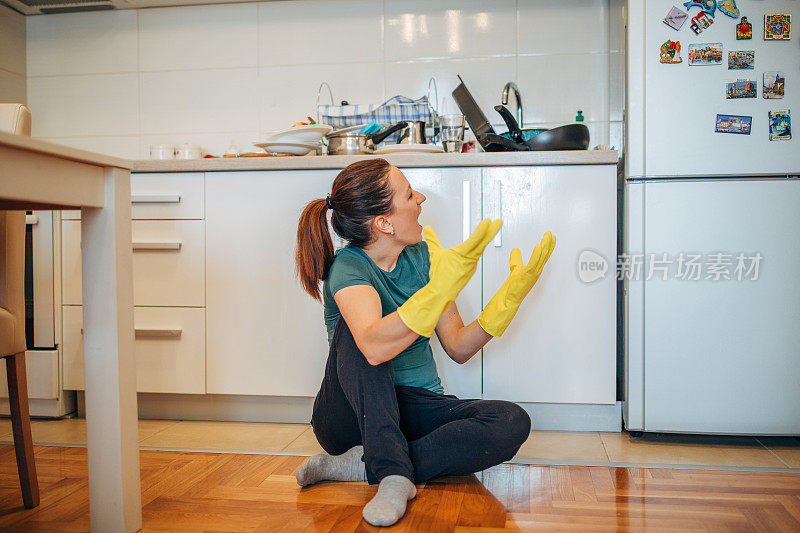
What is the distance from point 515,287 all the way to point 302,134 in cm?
109

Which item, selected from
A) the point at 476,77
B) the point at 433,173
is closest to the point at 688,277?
the point at 433,173

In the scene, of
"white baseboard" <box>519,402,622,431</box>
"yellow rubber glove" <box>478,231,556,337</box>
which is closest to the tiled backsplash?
"white baseboard" <box>519,402,622,431</box>

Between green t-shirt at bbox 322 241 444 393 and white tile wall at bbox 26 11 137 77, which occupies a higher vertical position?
white tile wall at bbox 26 11 137 77

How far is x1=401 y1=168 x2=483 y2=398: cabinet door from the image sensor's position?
2.01m

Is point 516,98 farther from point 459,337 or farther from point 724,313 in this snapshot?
point 459,337

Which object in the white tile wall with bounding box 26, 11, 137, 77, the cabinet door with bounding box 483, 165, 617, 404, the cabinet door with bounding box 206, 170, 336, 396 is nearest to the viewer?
the cabinet door with bounding box 483, 165, 617, 404

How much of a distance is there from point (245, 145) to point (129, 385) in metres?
1.59

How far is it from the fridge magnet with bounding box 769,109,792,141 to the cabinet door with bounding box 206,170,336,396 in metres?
1.24

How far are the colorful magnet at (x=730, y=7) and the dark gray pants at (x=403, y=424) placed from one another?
1.25 m

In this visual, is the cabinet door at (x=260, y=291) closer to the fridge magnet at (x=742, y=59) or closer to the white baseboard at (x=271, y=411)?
the white baseboard at (x=271, y=411)

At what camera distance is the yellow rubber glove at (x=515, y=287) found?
1474 mm

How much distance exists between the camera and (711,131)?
6.19ft

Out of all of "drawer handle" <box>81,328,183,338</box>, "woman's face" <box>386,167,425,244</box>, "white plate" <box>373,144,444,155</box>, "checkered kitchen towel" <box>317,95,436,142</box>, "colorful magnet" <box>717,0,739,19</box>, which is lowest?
"drawer handle" <box>81,328,183,338</box>

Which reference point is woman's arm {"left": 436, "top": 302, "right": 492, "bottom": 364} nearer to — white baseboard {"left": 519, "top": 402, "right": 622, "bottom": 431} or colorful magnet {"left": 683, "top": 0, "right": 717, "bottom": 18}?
white baseboard {"left": 519, "top": 402, "right": 622, "bottom": 431}
